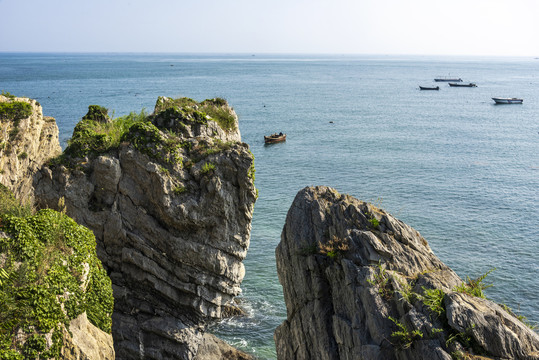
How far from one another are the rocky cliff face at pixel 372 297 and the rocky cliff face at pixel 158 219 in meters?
3.86

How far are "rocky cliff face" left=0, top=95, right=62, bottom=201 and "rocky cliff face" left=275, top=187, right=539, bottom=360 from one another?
1242 cm

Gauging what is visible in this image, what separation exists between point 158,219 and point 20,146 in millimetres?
7434

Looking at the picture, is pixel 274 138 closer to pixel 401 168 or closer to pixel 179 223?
pixel 401 168

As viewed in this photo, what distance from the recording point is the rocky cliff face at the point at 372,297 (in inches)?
479

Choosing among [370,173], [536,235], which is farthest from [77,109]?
[536,235]

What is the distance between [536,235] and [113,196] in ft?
126

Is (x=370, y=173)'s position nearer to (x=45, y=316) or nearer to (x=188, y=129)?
(x=188, y=129)

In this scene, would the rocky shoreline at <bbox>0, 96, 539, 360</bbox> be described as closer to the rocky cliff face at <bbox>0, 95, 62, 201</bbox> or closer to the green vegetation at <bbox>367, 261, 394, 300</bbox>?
A: the rocky cliff face at <bbox>0, 95, 62, 201</bbox>

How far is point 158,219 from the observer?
2083cm

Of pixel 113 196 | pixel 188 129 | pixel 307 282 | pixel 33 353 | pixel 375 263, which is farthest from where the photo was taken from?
pixel 188 129

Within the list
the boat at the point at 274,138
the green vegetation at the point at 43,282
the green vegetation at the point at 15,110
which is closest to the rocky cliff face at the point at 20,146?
the green vegetation at the point at 15,110

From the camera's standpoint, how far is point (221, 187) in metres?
20.8

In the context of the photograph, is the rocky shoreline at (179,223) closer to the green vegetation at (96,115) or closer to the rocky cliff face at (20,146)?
the rocky cliff face at (20,146)

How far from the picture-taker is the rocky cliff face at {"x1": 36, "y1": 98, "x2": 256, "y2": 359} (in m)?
20.5
